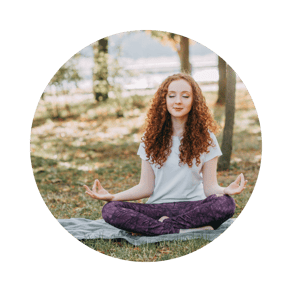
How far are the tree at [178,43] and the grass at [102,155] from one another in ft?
1.43

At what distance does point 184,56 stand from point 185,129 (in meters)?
1.12

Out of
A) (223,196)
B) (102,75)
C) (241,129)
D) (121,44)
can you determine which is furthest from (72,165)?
(223,196)

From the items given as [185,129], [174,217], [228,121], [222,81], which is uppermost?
[222,81]

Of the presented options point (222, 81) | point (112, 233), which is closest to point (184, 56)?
point (222, 81)

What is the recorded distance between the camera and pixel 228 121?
426cm

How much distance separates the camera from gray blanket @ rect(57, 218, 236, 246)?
2924 mm

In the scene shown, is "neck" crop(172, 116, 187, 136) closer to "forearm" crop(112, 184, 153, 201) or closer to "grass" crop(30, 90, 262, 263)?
"forearm" crop(112, 184, 153, 201)

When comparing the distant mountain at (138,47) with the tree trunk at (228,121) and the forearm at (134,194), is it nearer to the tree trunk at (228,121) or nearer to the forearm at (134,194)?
the tree trunk at (228,121)

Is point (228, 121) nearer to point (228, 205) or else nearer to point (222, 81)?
point (222, 81)

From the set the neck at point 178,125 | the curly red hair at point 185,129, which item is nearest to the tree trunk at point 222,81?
the curly red hair at point 185,129

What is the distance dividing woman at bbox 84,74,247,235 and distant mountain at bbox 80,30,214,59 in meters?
0.74

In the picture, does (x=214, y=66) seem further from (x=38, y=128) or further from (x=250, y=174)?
(x=38, y=128)

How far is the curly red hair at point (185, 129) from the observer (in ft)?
10.2

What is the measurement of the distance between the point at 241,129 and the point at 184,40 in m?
1.48
